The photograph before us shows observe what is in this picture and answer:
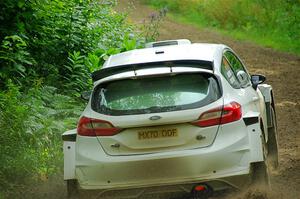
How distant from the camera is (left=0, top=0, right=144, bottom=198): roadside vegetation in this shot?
9203 millimetres

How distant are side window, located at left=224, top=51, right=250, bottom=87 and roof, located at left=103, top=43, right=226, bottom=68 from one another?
234 mm

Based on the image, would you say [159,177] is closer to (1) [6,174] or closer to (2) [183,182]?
(2) [183,182]

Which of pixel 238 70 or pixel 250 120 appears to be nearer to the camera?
pixel 250 120

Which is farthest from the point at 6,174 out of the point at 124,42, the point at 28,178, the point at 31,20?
the point at 124,42

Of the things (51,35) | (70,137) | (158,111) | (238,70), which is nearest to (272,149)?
(238,70)

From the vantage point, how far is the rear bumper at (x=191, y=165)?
6.97m

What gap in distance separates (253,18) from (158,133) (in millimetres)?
23423

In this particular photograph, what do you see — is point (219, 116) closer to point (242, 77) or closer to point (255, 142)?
point (255, 142)

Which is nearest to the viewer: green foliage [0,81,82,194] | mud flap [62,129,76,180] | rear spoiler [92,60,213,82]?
rear spoiler [92,60,213,82]

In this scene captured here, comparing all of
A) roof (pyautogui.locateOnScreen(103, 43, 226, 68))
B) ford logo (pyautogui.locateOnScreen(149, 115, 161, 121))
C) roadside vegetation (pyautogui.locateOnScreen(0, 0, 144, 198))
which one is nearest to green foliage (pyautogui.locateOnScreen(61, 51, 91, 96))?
roadside vegetation (pyautogui.locateOnScreen(0, 0, 144, 198))

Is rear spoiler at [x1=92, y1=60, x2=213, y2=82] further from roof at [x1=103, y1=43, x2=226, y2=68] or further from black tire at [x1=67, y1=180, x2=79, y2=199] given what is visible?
black tire at [x1=67, y1=180, x2=79, y2=199]

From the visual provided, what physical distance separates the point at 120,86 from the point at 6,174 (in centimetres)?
234

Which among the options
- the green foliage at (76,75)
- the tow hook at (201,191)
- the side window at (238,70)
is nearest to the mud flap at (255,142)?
the tow hook at (201,191)

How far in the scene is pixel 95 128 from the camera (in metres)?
7.25
